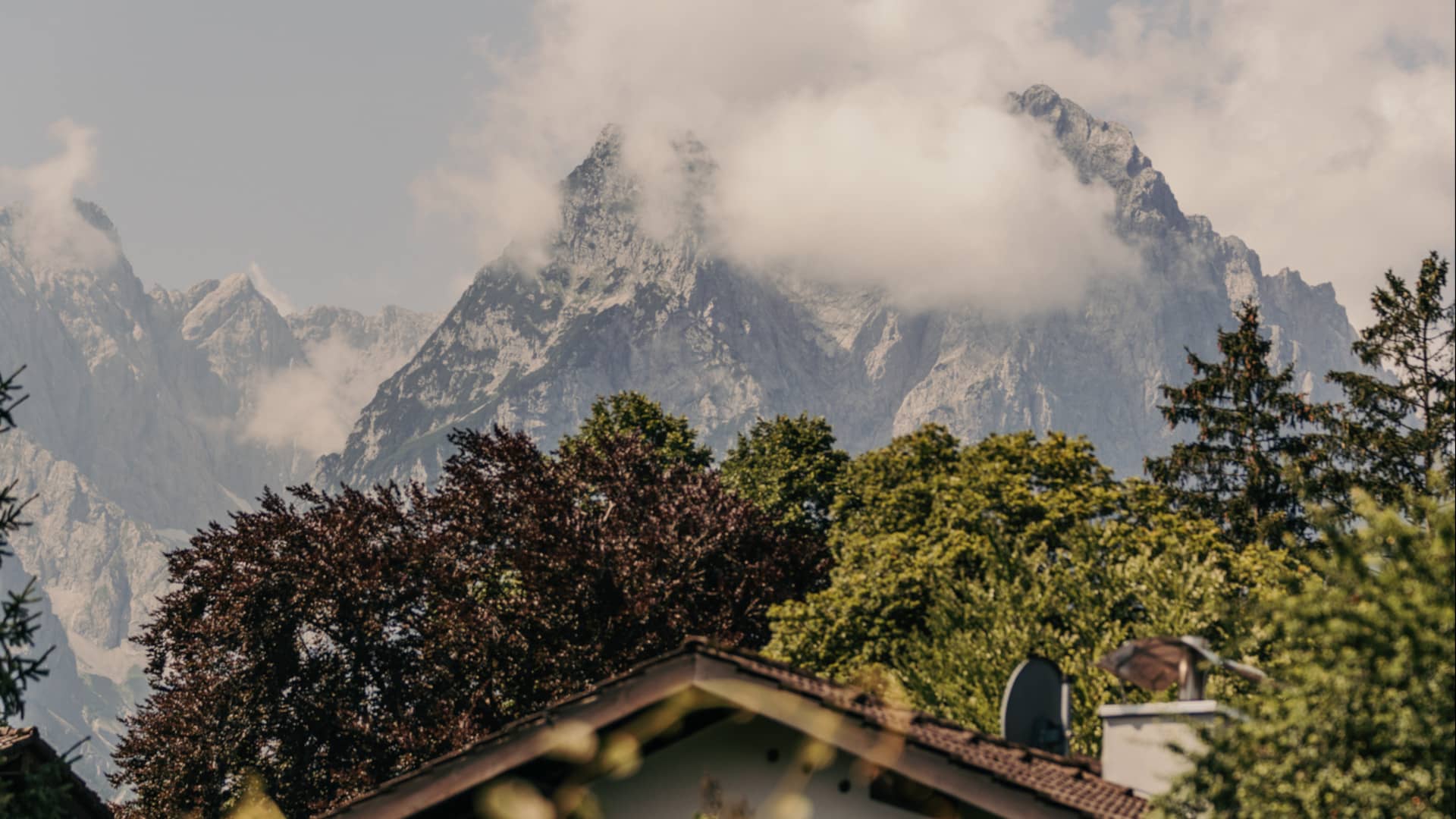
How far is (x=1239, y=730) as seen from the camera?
10.3m

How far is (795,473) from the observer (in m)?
66.4

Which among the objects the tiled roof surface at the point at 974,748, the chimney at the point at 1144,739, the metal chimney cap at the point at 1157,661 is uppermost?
the metal chimney cap at the point at 1157,661

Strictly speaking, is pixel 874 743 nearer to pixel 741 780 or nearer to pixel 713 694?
pixel 741 780

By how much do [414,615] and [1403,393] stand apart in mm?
35955

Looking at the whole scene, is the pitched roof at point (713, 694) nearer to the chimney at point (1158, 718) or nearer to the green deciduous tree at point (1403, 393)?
the chimney at point (1158, 718)

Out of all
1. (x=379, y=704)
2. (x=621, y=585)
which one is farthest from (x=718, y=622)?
(x=379, y=704)

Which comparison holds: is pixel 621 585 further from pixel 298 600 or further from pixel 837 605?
pixel 298 600

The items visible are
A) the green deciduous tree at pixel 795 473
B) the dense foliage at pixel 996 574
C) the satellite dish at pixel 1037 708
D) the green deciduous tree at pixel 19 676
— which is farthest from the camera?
the green deciduous tree at pixel 795 473

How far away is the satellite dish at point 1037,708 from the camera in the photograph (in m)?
14.8

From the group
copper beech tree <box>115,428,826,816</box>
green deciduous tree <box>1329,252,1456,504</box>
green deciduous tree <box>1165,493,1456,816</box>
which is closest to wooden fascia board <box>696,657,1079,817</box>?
green deciduous tree <box>1165,493,1456,816</box>

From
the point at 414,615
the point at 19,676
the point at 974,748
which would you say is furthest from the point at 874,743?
the point at 414,615

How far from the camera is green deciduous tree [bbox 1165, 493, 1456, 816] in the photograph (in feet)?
30.9

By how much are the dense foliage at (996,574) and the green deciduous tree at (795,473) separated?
13796 mm

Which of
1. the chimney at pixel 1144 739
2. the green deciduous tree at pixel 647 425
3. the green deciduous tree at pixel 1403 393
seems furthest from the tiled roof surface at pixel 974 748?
the green deciduous tree at pixel 647 425
